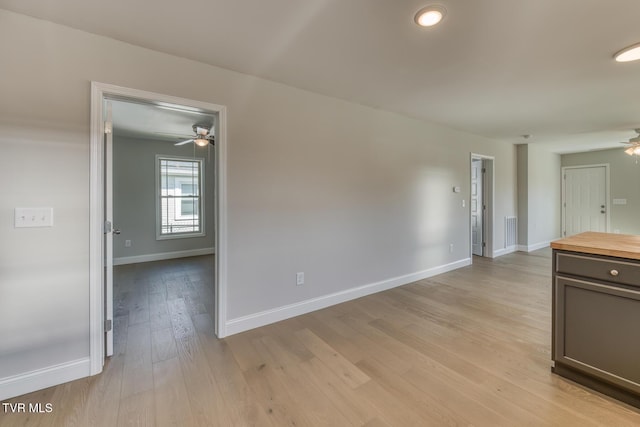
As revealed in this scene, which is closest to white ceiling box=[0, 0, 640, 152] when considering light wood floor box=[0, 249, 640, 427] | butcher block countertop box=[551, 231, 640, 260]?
butcher block countertop box=[551, 231, 640, 260]

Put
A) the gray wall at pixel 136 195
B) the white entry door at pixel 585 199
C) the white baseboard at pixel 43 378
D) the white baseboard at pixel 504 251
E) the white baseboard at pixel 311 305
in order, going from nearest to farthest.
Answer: the white baseboard at pixel 43 378 < the white baseboard at pixel 311 305 < the gray wall at pixel 136 195 < the white baseboard at pixel 504 251 < the white entry door at pixel 585 199

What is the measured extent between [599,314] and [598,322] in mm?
54

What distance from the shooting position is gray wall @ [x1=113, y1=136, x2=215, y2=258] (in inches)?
207

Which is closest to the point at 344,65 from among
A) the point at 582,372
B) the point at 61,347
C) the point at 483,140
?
the point at 582,372

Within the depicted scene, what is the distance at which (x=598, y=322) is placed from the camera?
5.70 ft

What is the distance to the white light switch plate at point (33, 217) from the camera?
175 cm

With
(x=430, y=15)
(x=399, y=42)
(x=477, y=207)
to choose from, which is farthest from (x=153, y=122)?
(x=477, y=207)

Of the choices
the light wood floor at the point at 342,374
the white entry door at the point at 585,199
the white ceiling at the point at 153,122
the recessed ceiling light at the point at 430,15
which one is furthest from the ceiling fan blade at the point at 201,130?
the white entry door at the point at 585,199

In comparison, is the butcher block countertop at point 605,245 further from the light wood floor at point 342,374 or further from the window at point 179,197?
the window at point 179,197

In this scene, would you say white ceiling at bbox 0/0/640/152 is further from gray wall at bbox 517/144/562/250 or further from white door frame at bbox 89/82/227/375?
gray wall at bbox 517/144/562/250

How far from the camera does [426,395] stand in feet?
5.74

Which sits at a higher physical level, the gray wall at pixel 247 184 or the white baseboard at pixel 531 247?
the gray wall at pixel 247 184

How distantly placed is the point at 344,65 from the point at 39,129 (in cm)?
230

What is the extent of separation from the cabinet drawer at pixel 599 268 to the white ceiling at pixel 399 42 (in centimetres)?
156
